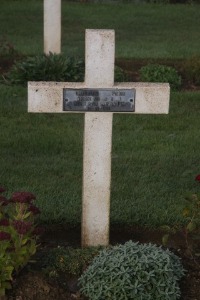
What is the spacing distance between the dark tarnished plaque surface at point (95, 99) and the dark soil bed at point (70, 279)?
0.88m

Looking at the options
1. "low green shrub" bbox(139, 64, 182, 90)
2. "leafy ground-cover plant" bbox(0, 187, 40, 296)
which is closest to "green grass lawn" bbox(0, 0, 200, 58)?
"low green shrub" bbox(139, 64, 182, 90)

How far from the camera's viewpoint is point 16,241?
4.38 meters

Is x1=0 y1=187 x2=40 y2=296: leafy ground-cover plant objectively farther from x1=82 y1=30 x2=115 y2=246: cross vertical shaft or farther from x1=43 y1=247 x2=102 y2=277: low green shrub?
x1=82 y1=30 x2=115 y2=246: cross vertical shaft

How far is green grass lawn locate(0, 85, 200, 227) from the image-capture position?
19.2 ft

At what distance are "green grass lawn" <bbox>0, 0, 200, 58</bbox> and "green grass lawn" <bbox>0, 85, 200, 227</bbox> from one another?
3185 mm

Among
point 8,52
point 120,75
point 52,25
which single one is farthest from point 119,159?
point 8,52

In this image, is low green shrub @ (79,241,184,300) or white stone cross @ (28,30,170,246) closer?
low green shrub @ (79,241,184,300)

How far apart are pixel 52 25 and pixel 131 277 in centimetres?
666

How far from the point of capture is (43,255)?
4.90 metres

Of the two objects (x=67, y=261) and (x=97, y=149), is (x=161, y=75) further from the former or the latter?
(x=67, y=261)

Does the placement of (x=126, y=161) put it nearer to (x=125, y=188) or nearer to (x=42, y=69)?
(x=125, y=188)

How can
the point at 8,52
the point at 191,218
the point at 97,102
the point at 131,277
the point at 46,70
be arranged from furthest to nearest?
the point at 8,52 < the point at 46,70 < the point at 191,218 < the point at 97,102 < the point at 131,277

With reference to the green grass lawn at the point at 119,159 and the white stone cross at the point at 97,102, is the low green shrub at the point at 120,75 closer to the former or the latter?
the green grass lawn at the point at 119,159

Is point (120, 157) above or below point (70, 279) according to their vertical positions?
above
